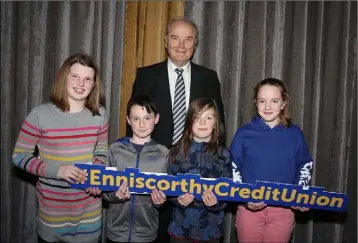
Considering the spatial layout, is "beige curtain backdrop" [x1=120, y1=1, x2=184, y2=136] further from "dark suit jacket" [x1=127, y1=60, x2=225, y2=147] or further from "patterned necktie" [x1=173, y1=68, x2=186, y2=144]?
"patterned necktie" [x1=173, y1=68, x2=186, y2=144]

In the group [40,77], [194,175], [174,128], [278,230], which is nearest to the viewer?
[194,175]

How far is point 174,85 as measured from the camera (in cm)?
256

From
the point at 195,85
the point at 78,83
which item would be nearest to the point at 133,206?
the point at 78,83

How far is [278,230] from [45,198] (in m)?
1.51

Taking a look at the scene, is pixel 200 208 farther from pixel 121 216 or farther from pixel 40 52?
pixel 40 52

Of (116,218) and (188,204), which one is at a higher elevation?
(188,204)

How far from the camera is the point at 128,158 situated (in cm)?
198

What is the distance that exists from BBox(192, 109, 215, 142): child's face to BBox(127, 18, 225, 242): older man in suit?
1.41 feet

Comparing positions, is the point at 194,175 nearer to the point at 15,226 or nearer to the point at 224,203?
the point at 224,203

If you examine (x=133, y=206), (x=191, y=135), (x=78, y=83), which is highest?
(x=78, y=83)

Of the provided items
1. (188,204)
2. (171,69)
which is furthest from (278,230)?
(171,69)

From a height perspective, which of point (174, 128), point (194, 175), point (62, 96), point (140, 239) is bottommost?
point (140, 239)

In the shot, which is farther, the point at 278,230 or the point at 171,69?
the point at 171,69

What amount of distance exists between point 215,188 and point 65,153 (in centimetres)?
94
